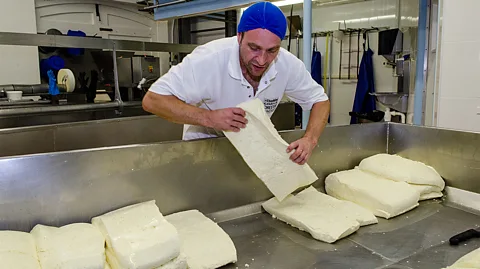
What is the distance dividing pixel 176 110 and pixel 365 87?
323 cm

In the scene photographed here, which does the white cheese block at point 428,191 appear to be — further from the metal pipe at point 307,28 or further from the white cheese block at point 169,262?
the white cheese block at point 169,262

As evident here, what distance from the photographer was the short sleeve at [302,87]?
1.63m

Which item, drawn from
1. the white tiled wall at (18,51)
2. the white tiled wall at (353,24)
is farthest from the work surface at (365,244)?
the white tiled wall at (18,51)

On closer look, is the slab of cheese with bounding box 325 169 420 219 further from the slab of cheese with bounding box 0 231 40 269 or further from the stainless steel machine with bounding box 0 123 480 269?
the slab of cheese with bounding box 0 231 40 269

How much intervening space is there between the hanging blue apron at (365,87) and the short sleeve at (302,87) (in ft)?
8.55

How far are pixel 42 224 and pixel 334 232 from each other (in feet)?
2.84

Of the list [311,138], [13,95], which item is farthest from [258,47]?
[13,95]

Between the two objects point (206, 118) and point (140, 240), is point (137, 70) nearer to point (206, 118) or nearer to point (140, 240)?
point (206, 118)

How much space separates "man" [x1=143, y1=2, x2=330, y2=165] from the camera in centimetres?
130

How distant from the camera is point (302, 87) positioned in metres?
1.67

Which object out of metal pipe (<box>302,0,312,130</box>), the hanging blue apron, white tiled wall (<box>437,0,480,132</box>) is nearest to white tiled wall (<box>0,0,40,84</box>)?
metal pipe (<box>302,0,312,130</box>)

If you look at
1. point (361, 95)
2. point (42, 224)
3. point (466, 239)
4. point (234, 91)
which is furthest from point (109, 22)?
point (466, 239)

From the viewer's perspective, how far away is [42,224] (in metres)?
1.10

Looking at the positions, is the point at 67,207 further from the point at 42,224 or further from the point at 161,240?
the point at 161,240
